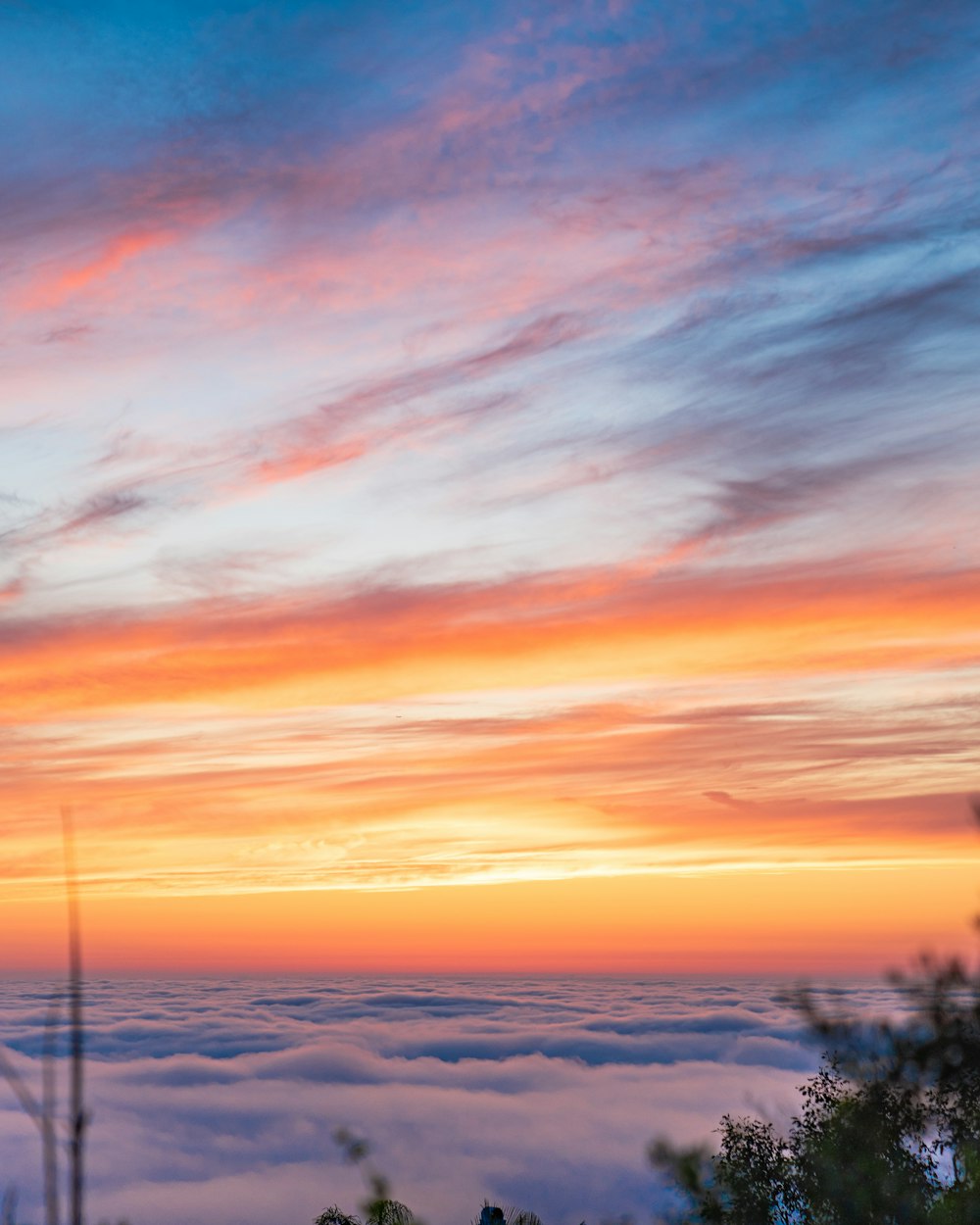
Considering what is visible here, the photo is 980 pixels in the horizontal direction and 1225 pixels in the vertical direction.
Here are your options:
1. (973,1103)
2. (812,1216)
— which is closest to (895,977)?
(973,1103)

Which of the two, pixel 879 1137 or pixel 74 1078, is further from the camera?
pixel 879 1137

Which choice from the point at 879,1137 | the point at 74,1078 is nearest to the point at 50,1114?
the point at 74,1078

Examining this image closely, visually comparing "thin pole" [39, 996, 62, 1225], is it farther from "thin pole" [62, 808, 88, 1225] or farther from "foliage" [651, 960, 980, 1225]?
"foliage" [651, 960, 980, 1225]

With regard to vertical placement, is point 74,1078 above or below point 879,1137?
above

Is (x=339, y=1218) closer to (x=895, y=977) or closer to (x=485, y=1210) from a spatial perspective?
(x=485, y=1210)

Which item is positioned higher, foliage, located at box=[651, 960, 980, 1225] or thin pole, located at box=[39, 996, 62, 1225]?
thin pole, located at box=[39, 996, 62, 1225]

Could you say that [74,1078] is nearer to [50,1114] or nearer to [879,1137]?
[50,1114]

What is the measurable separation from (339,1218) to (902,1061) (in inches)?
1427

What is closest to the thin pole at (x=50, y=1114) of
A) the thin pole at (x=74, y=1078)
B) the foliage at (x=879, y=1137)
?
the thin pole at (x=74, y=1078)

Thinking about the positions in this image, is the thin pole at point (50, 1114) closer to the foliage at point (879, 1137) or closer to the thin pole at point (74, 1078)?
the thin pole at point (74, 1078)

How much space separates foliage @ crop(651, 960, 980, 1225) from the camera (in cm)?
1970

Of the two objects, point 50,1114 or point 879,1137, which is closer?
point 50,1114

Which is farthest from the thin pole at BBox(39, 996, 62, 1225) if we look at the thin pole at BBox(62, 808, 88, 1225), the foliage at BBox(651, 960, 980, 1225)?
the foliage at BBox(651, 960, 980, 1225)

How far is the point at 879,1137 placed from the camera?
22.4m
